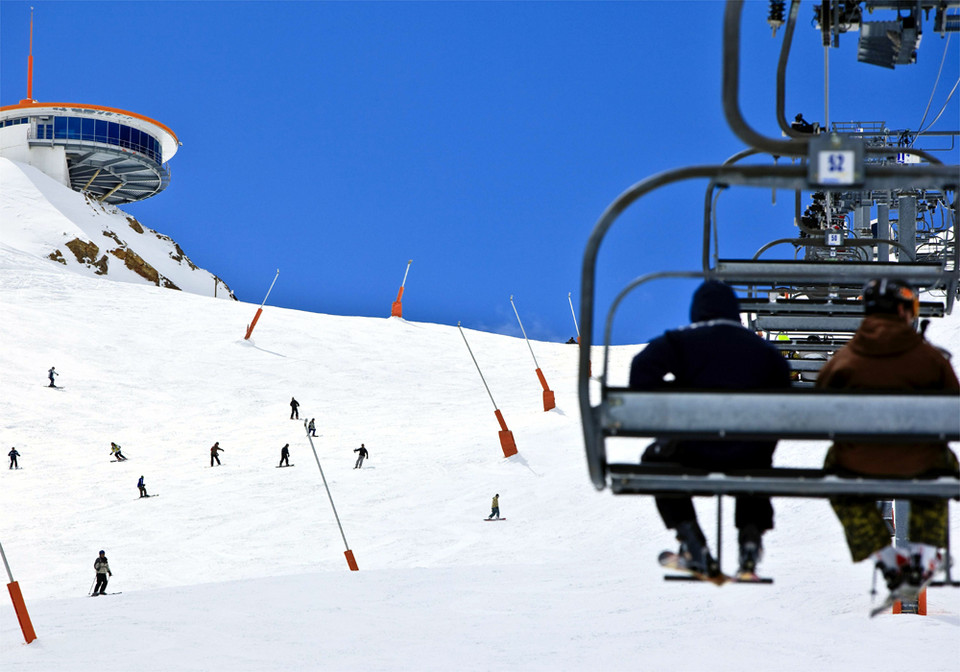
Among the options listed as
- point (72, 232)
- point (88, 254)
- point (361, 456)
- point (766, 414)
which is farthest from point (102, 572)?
point (72, 232)

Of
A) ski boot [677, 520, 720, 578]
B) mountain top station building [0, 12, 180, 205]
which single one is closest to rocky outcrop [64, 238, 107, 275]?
mountain top station building [0, 12, 180, 205]

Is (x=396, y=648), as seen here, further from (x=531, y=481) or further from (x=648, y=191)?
(x=648, y=191)

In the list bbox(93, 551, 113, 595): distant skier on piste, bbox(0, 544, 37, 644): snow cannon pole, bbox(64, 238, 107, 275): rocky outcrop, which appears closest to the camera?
bbox(0, 544, 37, 644): snow cannon pole

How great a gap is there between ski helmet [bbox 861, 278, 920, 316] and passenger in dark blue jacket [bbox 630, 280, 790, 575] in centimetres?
43

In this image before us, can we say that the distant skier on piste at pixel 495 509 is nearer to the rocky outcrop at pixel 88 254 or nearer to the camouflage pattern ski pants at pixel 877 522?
the camouflage pattern ski pants at pixel 877 522

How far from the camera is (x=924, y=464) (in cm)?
405

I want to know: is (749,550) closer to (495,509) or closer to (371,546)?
(371,546)

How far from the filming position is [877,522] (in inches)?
166

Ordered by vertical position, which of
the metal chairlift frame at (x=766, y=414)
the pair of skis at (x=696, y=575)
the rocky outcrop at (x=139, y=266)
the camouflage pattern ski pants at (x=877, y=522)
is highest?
the rocky outcrop at (x=139, y=266)

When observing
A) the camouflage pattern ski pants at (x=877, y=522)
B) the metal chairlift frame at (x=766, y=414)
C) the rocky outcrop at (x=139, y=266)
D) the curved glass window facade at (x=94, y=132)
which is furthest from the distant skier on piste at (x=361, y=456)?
the curved glass window facade at (x=94, y=132)

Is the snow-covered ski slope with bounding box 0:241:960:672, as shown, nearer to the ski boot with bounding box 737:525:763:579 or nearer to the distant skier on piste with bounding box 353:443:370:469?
the distant skier on piste with bounding box 353:443:370:469

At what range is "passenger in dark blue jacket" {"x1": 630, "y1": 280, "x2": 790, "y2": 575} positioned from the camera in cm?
430

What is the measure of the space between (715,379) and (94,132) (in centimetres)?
9799

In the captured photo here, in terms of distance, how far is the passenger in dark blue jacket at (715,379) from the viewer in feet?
14.1
